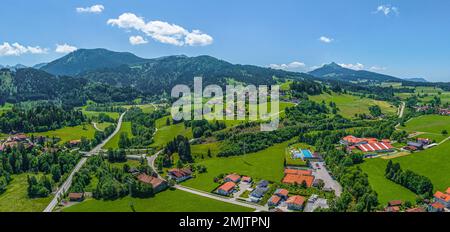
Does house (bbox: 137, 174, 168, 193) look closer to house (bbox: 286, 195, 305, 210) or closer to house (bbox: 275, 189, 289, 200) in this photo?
house (bbox: 275, 189, 289, 200)

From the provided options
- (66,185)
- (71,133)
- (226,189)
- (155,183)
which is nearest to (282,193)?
(226,189)

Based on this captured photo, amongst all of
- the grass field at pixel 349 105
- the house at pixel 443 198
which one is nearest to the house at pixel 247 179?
the house at pixel 443 198

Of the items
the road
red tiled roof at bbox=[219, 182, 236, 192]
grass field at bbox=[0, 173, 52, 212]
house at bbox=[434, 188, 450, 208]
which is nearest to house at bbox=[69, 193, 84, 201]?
the road

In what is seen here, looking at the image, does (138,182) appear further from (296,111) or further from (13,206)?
(296,111)

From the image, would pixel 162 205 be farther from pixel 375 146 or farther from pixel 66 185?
pixel 375 146

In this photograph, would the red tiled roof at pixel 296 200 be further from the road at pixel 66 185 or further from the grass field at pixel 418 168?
the road at pixel 66 185

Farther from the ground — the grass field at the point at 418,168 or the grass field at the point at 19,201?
the grass field at the point at 418,168

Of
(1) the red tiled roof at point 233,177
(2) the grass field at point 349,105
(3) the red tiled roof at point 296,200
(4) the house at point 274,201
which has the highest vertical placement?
(2) the grass field at point 349,105
